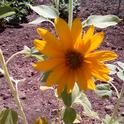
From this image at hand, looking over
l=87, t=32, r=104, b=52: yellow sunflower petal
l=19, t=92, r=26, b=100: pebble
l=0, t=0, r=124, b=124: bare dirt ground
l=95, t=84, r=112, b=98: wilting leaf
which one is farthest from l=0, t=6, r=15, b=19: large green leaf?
l=19, t=92, r=26, b=100: pebble

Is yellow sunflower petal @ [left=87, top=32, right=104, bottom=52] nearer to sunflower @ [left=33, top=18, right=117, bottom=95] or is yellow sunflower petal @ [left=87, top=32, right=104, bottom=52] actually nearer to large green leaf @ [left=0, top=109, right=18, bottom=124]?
sunflower @ [left=33, top=18, right=117, bottom=95]

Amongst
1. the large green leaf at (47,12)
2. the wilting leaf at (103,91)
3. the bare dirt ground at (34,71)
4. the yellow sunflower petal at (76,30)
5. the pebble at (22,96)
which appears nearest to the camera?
the yellow sunflower petal at (76,30)

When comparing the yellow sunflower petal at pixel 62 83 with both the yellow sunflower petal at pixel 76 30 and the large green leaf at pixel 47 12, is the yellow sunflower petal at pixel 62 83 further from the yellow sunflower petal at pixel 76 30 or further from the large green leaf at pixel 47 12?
the large green leaf at pixel 47 12

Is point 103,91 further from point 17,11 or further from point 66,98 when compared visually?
point 17,11

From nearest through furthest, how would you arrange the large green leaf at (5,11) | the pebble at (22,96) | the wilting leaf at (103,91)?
the large green leaf at (5,11) → the wilting leaf at (103,91) → the pebble at (22,96)

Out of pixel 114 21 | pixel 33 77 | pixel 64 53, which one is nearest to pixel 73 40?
pixel 64 53

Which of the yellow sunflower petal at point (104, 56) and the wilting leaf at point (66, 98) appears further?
the wilting leaf at point (66, 98)

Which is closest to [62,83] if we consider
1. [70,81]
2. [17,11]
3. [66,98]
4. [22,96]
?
[70,81]

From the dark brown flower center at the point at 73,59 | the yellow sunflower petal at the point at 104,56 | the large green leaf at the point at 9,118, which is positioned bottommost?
the large green leaf at the point at 9,118

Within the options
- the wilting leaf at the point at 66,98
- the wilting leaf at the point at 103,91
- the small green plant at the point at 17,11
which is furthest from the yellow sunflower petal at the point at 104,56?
the small green plant at the point at 17,11
